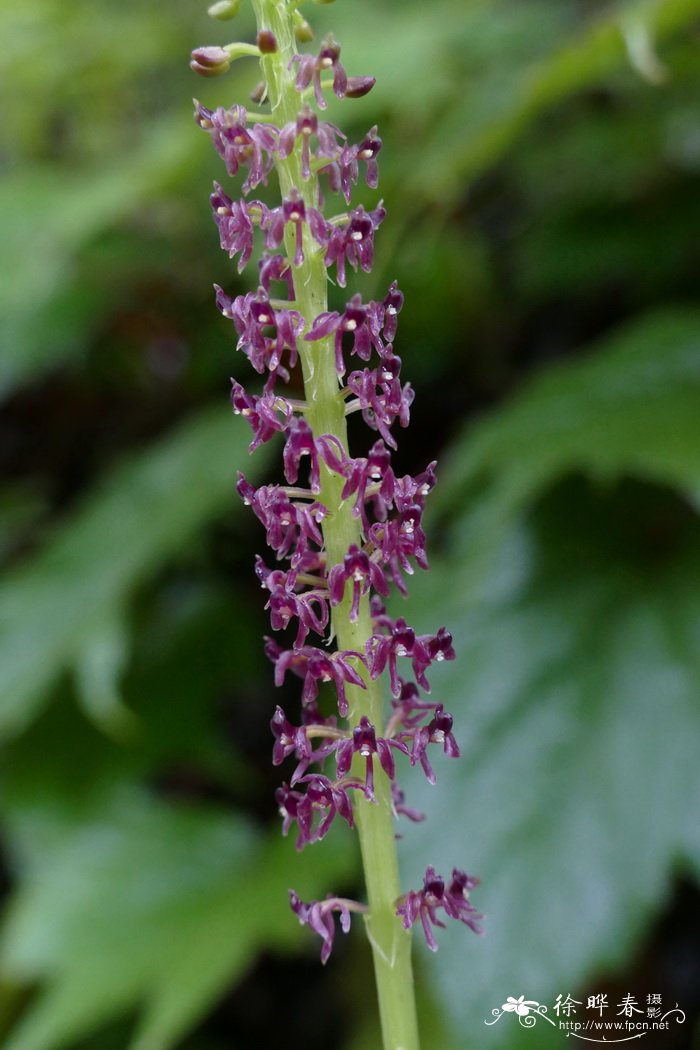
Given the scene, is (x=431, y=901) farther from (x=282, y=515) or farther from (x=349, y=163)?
(x=349, y=163)

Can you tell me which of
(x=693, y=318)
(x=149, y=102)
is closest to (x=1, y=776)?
(x=693, y=318)

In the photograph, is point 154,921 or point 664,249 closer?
point 154,921

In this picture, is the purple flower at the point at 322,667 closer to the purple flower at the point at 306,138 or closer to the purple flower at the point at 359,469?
the purple flower at the point at 359,469

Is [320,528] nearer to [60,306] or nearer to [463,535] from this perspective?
[463,535]

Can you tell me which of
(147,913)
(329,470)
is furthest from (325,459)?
(147,913)

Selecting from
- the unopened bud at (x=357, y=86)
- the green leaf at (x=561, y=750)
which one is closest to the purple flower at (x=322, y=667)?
the unopened bud at (x=357, y=86)

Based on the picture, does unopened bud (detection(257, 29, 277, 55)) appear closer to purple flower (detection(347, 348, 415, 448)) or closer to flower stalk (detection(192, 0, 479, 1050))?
flower stalk (detection(192, 0, 479, 1050))
